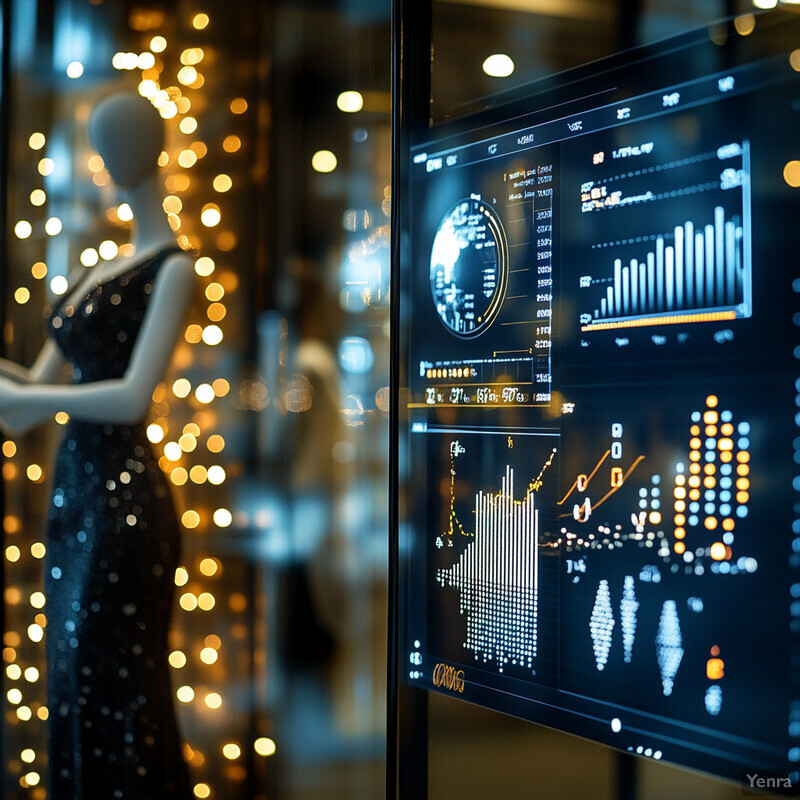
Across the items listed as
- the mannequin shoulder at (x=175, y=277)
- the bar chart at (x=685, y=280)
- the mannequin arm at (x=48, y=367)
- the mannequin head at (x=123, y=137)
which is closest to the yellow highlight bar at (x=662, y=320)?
the bar chart at (x=685, y=280)

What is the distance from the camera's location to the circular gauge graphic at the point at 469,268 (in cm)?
145

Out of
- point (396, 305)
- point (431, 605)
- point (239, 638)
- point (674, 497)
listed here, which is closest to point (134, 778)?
point (239, 638)

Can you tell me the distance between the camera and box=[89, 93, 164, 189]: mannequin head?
5.77ft

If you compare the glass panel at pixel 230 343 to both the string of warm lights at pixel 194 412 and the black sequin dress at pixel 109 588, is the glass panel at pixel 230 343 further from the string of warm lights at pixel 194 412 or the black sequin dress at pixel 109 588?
the black sequin dress at pixel 109 588

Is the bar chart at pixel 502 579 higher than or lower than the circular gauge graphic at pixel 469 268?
lower

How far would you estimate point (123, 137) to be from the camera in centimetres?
176

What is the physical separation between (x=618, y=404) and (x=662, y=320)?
121mm

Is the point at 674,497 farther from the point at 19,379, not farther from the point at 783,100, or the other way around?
the point at 19,379

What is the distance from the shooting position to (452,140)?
1.53 meters

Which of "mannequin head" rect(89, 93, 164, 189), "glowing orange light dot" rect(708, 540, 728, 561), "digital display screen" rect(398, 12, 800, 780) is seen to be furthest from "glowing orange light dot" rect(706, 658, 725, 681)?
"mannequin head" rect(89, 93, 164, 189)

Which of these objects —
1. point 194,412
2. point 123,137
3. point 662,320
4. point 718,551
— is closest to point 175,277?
point 123,137

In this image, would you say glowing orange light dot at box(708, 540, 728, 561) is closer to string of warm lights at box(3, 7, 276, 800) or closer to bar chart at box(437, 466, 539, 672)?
bar chart at box(437, 466, 539, 672)

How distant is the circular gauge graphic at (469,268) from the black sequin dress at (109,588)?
50 cm

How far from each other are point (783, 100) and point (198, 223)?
140 centimetres
